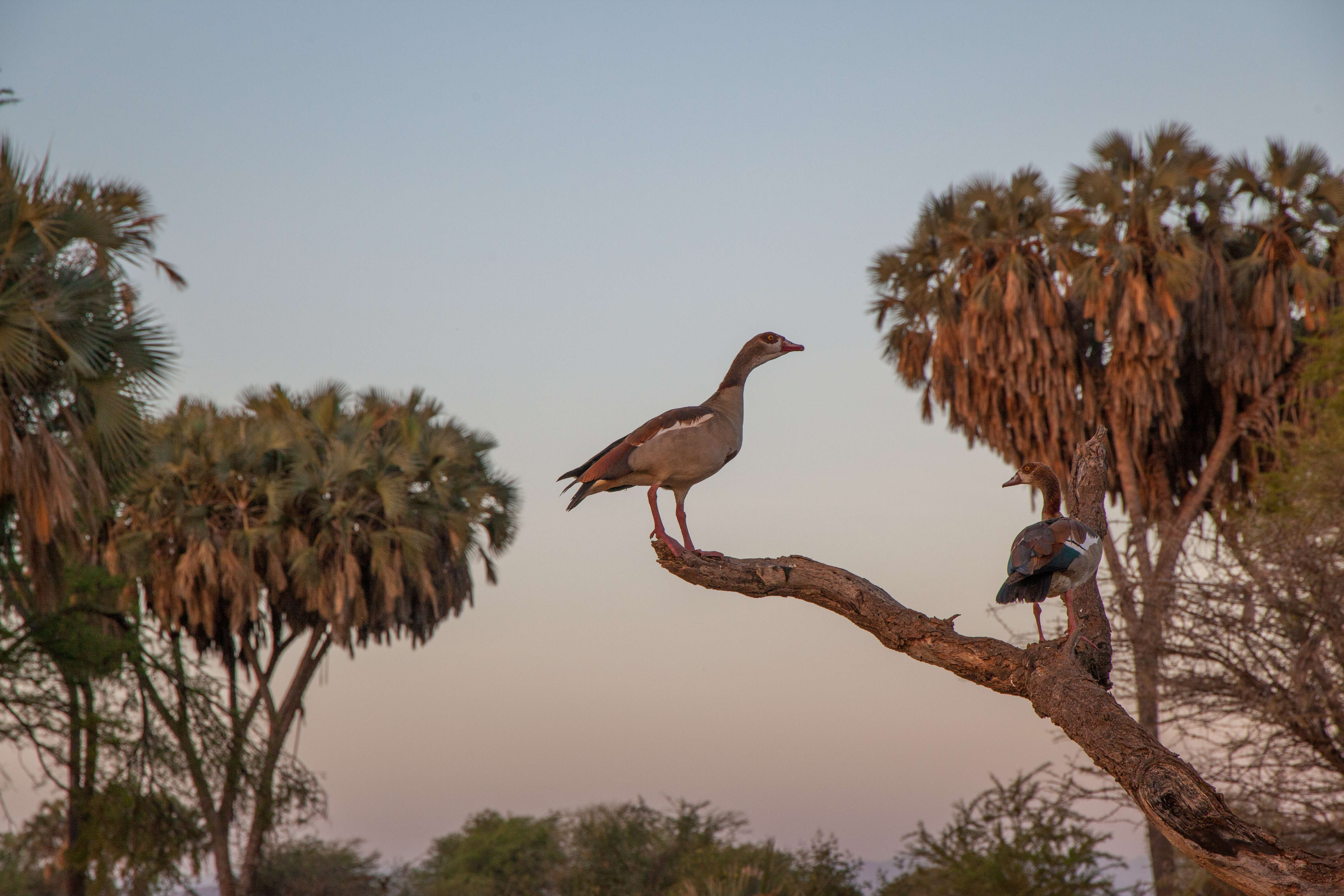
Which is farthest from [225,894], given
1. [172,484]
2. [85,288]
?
[85,288]

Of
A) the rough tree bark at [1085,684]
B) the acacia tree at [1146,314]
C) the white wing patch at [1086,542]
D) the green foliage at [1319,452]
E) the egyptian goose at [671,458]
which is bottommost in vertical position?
the rough tree bark at [1085,684]

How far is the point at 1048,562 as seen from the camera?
4.64 meters

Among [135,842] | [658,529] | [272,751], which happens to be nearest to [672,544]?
[658,529]

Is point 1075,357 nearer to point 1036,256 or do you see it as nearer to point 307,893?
point 1036,256

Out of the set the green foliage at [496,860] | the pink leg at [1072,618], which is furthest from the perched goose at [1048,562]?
the green foliage at [496,860]

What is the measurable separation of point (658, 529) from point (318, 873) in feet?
79.1

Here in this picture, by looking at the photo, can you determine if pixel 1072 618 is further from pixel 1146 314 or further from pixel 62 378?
pixel 1146 314

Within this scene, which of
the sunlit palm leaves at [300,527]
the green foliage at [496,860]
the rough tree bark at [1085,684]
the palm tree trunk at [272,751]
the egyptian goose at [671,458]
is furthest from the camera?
the green foliage at [496,860]

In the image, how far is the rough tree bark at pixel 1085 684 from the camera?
414cm

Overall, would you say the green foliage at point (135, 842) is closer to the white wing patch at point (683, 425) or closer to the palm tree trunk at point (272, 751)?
the palm tree trunk at point (272, 751)

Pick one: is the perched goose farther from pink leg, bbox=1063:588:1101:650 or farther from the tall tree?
the tall tree

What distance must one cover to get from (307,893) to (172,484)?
9442 millimetres

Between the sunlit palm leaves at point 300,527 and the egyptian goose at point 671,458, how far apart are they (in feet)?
58.1

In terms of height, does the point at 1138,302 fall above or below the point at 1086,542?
above
